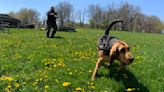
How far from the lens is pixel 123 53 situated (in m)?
8.06

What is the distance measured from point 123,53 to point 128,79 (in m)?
1.42

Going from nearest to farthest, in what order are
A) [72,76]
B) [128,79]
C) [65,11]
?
[128,79]
[72,76]
[65,11]

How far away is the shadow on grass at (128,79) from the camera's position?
8.53 m

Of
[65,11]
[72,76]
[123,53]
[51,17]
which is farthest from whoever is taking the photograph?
[65,11]

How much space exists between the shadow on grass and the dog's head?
0.67 meters

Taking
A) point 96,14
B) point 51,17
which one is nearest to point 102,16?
point 96,14

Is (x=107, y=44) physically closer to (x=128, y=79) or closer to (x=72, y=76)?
(x=128, y=79)

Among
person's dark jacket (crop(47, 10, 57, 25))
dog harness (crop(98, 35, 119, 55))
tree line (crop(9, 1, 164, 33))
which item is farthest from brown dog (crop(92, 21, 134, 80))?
tree line (crop(9, 1, 164, 33))

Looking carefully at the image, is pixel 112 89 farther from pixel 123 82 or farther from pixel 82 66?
pixel 82 66

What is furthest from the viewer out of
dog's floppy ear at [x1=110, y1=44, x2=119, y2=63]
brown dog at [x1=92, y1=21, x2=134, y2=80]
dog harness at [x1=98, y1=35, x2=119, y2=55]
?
dog harness at [x1=98, y1=35, x2=119, y2=55]

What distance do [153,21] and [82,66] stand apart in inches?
6168

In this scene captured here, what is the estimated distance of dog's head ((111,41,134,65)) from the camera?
25.7ft

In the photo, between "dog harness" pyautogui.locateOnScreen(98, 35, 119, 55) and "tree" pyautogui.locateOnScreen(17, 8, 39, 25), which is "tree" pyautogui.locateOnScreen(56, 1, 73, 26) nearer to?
"tree" pyautogui.locateOnScreen(17, 8, 39, 25)

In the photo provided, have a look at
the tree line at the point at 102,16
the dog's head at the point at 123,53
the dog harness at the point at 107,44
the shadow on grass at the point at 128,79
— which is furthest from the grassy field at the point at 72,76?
the tree line at the point at 102,16
